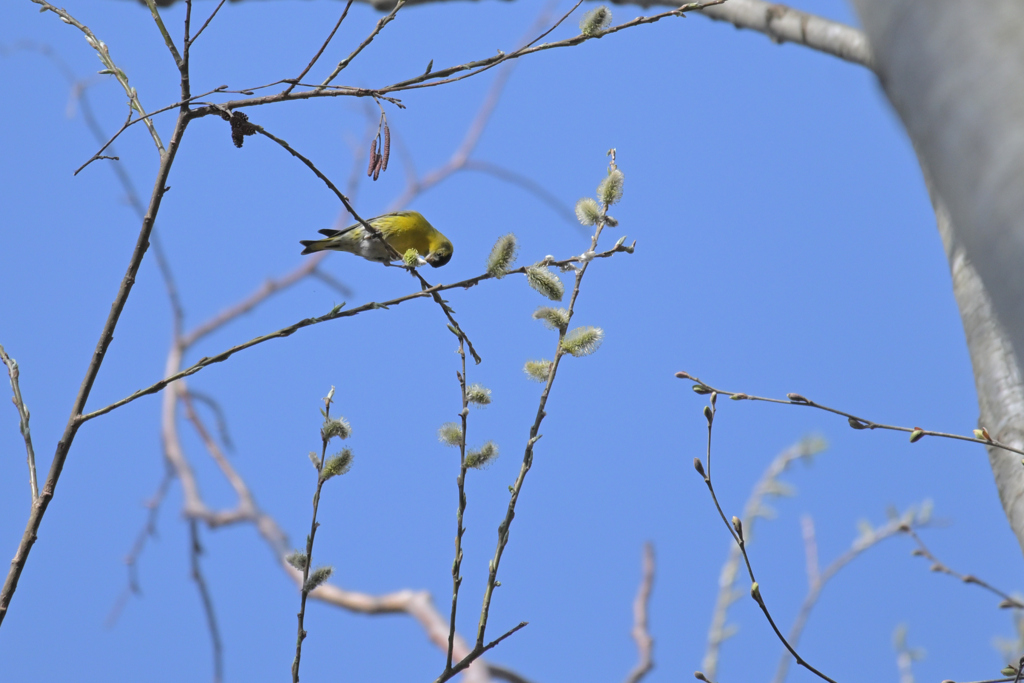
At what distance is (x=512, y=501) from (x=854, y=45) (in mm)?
1725

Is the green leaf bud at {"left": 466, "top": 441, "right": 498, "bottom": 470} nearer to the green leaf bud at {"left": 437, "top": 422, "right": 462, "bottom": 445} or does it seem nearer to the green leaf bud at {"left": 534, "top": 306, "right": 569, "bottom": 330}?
the green leaf bud at {"left": 437, "top": 422, "right": 462, "bottom": 445}

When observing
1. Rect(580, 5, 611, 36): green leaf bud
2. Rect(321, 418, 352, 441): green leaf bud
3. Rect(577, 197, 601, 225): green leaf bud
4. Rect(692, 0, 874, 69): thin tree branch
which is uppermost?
Rect(692, 0, 874, 69): thin tree branch

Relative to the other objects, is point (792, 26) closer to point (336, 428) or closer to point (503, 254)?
point (503, 254)

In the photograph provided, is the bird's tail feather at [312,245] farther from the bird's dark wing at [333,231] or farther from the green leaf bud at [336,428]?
the green leaf bud at [336,428]

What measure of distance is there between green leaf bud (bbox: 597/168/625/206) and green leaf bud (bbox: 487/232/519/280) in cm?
18

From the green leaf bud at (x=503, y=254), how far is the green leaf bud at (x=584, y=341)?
0.53 ft

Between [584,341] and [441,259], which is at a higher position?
[441,259]

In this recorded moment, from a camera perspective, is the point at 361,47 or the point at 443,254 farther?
the point at 443,254

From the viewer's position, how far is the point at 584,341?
4.61 ft

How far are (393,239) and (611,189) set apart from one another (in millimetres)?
3111

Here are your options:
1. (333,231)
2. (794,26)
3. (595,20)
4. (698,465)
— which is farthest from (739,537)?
(333,231)

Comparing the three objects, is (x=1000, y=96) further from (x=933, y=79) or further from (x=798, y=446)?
(x=798, y=446)

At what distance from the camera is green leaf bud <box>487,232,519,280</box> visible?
1.40 metres

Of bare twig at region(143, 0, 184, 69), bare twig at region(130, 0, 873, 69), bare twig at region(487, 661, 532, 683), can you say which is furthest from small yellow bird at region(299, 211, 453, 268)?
bare twig at region(143, 0, 184, 69)
